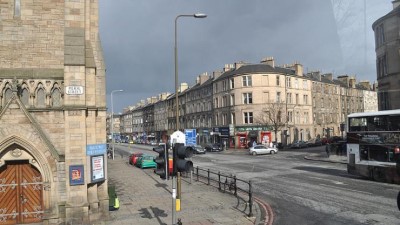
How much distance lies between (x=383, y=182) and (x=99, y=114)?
19.0 m

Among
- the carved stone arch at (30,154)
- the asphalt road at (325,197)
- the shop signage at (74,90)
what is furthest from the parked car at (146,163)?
the shop signage at (74,90)

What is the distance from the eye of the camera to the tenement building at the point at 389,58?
40.7 metres

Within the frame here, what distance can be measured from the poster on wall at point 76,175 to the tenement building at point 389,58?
38.2 metres

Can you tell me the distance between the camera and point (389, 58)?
41.6 meters

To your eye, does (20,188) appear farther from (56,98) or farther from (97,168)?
(56,98)

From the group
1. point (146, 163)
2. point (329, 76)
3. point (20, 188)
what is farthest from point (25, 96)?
point (329, 76)

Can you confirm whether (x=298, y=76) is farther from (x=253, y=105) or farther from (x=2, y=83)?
(x=2, y=83)

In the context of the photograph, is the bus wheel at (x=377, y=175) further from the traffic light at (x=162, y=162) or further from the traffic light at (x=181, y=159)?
the traffic light at (x=162, y=162)

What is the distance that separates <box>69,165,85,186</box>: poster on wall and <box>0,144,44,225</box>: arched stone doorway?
136 centimetres

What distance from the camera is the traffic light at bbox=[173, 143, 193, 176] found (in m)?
9.71

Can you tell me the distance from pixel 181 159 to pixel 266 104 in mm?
57592

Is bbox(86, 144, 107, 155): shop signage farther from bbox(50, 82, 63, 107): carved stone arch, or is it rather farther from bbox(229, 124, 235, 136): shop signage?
bbox(229, 124, 235, 136): shop signage

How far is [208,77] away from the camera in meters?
85.4

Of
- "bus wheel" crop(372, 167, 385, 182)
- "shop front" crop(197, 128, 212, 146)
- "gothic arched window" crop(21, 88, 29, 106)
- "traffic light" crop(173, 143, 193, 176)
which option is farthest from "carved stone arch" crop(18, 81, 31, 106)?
"shop front" crop(197, 128, 212, 146)
